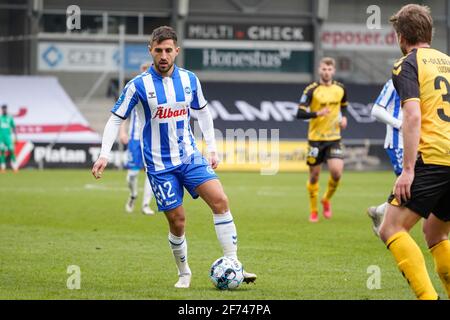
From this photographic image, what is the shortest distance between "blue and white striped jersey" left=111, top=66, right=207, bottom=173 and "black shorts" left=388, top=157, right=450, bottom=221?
2.44 metres

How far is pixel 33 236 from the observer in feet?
41.7

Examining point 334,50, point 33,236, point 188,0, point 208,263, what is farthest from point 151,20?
point 208,263

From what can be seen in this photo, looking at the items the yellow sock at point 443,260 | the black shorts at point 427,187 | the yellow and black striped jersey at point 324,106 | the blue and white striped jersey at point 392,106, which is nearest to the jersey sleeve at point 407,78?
the black shorts at point 427,187

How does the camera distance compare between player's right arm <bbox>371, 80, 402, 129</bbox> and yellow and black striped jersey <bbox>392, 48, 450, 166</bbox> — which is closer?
yellow and black striped jersey <bbox>392, 48, 450, 166</bbox>

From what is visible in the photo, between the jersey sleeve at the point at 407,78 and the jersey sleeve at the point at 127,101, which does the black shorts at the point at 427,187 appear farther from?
the jersey sleeve at the point at 127,101

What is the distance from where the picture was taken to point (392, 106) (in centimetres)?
1187

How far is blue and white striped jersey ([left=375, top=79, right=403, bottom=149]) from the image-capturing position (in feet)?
38.0

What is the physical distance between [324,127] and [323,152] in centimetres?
43

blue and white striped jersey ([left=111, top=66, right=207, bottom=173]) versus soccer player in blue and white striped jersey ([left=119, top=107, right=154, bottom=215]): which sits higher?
blue and white striped jersey ([left=111, top=66, right=207, bottom=173])

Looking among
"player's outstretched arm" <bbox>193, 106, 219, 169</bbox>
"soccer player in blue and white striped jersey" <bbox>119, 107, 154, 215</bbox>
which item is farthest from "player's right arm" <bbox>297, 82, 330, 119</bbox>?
"player's outstretched arm" <bbox>193, 106, 219, 169</bbox>

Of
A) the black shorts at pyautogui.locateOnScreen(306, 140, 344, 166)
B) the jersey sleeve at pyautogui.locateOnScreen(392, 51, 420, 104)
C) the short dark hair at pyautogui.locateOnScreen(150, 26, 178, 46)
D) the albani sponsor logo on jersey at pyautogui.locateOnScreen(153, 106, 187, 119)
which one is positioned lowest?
the black shorts at pyautogui.locateOnScreen(306, 140, 344, 166)

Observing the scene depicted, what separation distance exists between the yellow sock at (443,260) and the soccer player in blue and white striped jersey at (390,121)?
12.7ft

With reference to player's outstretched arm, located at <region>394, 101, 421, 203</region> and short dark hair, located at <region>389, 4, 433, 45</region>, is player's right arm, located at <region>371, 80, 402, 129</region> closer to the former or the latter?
short dark hair, located at <region>389, 4, 433, 45</region>

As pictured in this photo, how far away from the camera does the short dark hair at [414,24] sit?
683cm
